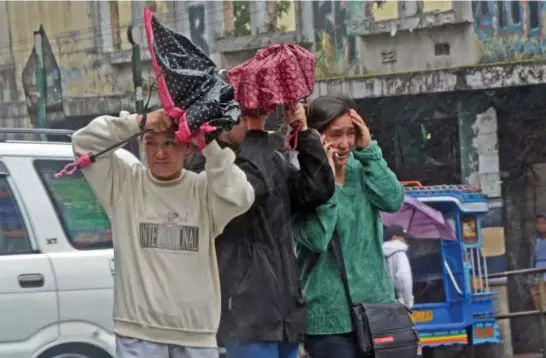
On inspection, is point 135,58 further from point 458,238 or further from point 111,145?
point 111,145

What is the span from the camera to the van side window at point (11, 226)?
5.39m

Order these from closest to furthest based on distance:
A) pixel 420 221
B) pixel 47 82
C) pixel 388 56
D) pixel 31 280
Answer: pixel 31 280 < pixel 420 221 < pixel 388 56 < pixel 47 82

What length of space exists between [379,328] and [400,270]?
6307 mm

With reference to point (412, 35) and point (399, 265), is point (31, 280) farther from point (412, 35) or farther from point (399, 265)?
point (412, 35)

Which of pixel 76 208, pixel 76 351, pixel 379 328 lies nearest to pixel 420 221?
pixel 76 208

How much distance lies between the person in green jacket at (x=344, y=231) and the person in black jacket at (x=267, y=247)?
117mm

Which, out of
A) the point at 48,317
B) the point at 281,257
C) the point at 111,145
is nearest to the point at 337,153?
the point at 281,257

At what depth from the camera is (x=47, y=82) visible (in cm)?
1953

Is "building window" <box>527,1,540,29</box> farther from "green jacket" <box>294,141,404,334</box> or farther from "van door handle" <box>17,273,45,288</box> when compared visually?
"green jacket" <box>294,141,404,334</box>

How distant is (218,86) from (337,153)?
78 cm

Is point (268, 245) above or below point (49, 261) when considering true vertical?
above

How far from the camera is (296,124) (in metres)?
3.91

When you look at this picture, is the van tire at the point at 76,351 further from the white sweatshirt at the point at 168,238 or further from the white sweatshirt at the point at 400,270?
the white sweatshirt at the point at 400,270

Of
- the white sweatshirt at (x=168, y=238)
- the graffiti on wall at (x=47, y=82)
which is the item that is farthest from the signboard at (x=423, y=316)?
the graffiti on wall at (x=47, y=82)
